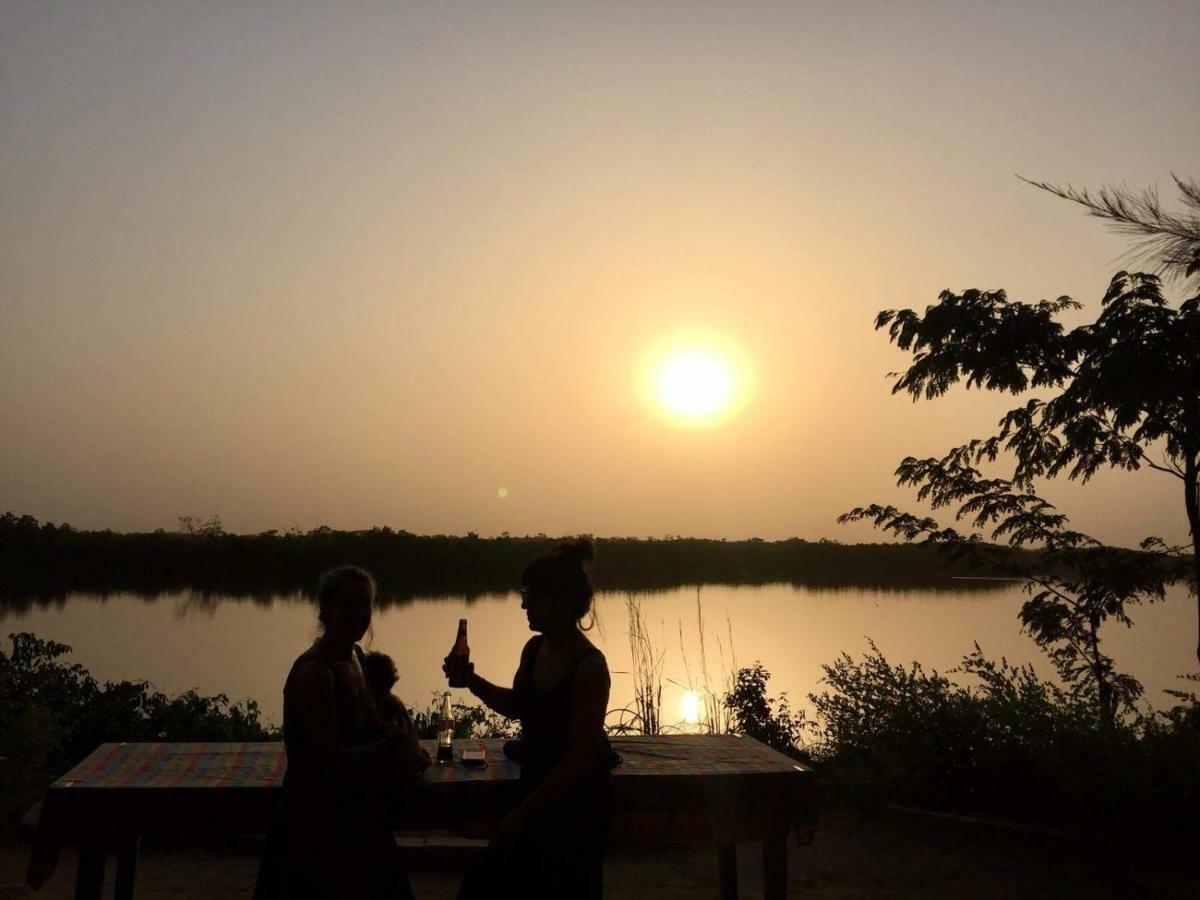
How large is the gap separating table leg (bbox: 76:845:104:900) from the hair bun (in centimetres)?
204

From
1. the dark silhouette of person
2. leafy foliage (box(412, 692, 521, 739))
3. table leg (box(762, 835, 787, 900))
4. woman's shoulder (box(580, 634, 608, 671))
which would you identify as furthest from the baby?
leafy foliage (box(412, 692, 521, 739))

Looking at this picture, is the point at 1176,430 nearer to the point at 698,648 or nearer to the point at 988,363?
the point at 988,363

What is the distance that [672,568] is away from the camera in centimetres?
3966

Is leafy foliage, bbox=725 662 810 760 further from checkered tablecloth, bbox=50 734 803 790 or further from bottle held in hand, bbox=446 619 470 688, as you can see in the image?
bottle held in hand, bbox=446 619 470 688

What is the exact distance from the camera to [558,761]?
279cm

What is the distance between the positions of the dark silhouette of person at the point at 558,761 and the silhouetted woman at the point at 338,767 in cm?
33

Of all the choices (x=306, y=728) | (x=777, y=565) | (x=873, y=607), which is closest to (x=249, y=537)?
(x=873, y=607)

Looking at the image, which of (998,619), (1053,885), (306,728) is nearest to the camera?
(306,728)

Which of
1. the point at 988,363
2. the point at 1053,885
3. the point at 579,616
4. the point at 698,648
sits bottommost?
the point at 1053,885

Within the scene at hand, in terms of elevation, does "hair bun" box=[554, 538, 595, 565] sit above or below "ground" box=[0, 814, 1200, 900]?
above

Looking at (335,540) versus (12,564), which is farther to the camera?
(335,540)

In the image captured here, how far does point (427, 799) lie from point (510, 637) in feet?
47.9

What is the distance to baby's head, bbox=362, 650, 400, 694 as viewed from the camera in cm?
332

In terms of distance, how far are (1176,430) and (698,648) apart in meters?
6.31
